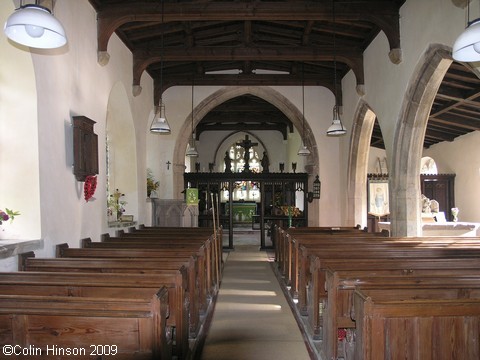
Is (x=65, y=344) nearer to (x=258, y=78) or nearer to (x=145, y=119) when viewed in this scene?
(x=145, y=119)

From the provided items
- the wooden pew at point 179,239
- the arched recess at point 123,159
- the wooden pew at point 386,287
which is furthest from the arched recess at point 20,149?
the arched recess at point 123,159

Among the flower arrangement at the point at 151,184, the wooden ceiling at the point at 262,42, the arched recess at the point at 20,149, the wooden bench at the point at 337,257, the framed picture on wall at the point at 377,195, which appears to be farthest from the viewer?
the framed picture on wall at the point at 377,195

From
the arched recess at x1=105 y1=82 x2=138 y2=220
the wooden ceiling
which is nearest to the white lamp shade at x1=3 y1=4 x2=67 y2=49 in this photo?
the wooden ceiling

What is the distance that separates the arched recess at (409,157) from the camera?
19.9ft

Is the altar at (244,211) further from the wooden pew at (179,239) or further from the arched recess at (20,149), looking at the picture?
the arched recess at (20,149)

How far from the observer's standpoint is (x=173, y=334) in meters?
3.44

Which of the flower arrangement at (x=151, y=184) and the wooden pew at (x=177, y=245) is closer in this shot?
the wooden pew at (x=177, y=245)

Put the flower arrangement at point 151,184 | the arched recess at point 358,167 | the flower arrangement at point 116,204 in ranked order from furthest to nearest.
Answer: the flower arrangement at point 151,184 → the arched recess at point 358,167 → the flower arrangement at point 116,204

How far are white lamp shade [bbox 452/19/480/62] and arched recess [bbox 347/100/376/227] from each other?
5.77m

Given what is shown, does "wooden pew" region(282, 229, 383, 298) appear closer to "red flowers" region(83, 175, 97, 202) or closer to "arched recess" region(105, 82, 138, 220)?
"red flowers" region(83, 175, 97, 202)

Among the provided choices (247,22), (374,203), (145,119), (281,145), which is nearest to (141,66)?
(145,119)

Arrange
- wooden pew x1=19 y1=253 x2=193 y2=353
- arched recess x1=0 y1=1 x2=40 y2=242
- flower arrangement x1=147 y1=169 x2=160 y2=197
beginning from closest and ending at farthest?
1. wooden pew x1=19 y1=253 x2=193 y2=353
2. arched recess x1=0 y1=1 x2=40 y2=242
3. flower arrangement x1=147 y1=169 x2=160 y2=197

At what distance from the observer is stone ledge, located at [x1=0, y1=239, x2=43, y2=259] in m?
3.56

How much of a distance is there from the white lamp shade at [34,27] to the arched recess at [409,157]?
4654 mm
